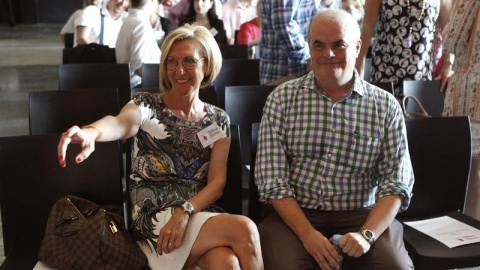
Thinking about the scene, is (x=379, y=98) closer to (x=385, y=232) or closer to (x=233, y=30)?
(x=385, y=232)

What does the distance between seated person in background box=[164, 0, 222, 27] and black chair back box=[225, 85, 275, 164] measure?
3180 mm

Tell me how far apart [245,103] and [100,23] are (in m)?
2.65

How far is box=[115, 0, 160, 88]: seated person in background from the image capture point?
4.87 metres

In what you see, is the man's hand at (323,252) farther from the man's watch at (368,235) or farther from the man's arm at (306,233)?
the man's watch at (368,235)

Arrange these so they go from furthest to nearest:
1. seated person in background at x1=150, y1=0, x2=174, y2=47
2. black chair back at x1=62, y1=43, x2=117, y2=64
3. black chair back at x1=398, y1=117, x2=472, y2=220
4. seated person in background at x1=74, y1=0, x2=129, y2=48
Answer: seated person in background at x1=150, y1=0, x2=174, y2=47 < seated person in background at x1=74, y1=0, x2=129, y2=48 < black chair back at x1=62, y1=43, x2=117, y2=64 < black chair back at x1=398, y1=117, x2=472, y2=220

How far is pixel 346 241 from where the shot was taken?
8.09 feet

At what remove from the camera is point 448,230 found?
2920mm

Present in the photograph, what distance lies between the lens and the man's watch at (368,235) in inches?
98.9

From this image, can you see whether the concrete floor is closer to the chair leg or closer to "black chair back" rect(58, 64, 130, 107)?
"black chair back" rect(58, 64, 130, 107)

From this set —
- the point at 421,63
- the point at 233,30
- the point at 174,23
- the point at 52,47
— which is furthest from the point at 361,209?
the point at 52,47

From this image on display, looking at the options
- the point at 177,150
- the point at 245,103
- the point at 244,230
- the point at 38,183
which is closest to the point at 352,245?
the point at 244,230

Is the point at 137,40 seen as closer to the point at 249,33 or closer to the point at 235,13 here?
the point at 249,33

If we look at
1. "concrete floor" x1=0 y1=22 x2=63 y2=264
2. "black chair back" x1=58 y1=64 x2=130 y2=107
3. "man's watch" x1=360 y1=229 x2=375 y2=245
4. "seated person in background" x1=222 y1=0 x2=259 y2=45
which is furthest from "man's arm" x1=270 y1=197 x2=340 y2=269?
"seated person in background" x1=222 y1=0 x2=259 y2=45

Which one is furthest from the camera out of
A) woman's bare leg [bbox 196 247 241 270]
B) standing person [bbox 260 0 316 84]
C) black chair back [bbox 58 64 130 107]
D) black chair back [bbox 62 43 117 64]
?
black chair back [bbox 62 43 117 64]
